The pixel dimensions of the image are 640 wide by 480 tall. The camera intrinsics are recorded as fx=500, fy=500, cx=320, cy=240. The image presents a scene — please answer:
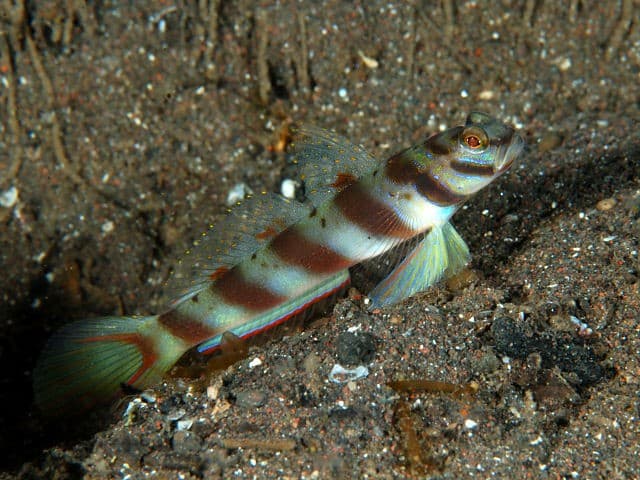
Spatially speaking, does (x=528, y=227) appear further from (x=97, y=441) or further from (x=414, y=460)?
(x=97, y=441)

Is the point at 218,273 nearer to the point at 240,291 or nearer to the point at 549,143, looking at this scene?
the point at 240,291

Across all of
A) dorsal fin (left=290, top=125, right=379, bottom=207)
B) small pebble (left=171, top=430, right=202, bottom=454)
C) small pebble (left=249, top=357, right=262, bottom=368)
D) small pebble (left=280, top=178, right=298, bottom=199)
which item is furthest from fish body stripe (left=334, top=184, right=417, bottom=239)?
small pebble (left=280, top=178, right=298, bottom=199)

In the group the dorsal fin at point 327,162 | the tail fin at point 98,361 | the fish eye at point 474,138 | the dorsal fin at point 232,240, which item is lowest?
the tail fin at point 98,361

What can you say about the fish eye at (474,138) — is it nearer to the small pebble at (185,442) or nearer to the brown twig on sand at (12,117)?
the small pebble at (185,442)

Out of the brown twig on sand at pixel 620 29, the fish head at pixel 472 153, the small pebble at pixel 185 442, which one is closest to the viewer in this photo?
the small pebble at pixel 185 442

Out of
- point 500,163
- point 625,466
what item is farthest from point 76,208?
point 625,466

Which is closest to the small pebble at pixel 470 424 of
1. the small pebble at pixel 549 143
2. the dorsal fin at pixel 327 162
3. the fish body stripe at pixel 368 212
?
the fish body stripe at pixel 368 212

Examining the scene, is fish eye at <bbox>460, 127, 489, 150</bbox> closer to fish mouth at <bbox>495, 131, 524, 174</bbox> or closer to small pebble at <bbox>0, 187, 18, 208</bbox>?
fish mouth at <bbox>495, 131, 524, 174</bbox>
